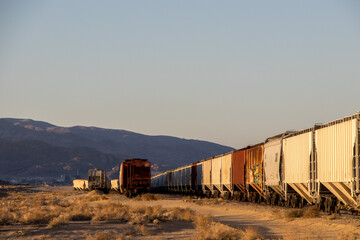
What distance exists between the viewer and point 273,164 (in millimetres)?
31391

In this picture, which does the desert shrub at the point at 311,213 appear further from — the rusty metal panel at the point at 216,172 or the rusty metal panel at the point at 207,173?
the rusty metal panel at the point at 207,173

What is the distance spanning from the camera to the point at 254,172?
3597 centimetres

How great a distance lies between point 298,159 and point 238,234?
8.93m

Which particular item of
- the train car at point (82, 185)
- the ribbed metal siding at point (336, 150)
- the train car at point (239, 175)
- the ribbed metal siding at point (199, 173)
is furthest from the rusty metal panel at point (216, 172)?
the train car at point (82, 185)

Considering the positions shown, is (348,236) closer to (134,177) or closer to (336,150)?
(336,150)

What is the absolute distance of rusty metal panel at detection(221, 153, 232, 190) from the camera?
143ft

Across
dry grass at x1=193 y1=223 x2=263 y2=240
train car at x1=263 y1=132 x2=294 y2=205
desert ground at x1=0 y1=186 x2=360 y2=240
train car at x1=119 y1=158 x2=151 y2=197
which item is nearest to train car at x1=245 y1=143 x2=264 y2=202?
train car at x1=263 y1=132 x2=294 y2=205

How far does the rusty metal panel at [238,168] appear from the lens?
1537 inches

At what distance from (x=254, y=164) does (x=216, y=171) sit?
1320cm

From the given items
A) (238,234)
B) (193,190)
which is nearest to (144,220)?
(238,234)

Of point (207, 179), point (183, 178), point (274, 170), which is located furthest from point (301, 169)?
point (183, 178)

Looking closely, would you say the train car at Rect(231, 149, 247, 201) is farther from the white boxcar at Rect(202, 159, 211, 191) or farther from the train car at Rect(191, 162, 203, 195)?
the train car at Rect(191, 162, 203, 195)

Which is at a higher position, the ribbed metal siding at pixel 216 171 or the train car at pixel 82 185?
the ribbed metal siding at pixel 216 171

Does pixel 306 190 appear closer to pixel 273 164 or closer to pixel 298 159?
pixel 298 159
